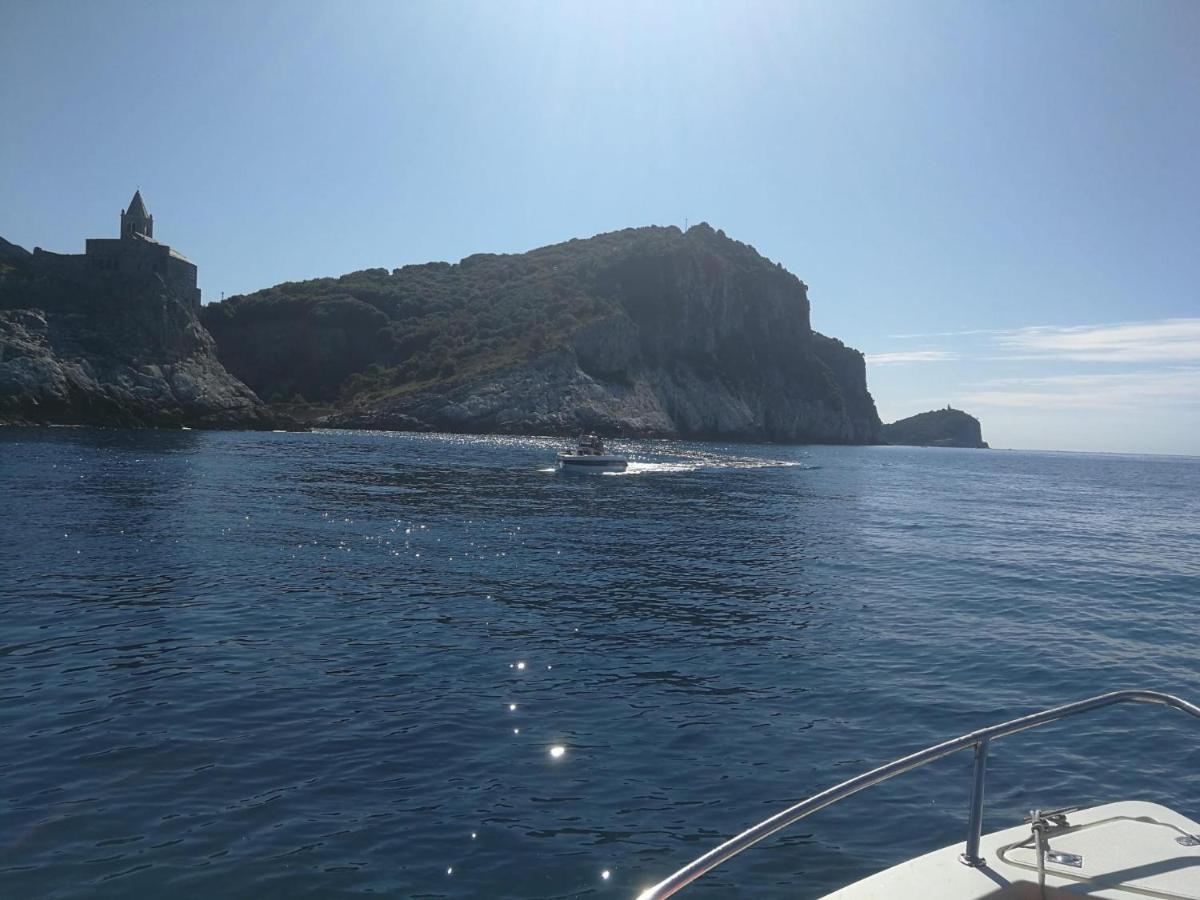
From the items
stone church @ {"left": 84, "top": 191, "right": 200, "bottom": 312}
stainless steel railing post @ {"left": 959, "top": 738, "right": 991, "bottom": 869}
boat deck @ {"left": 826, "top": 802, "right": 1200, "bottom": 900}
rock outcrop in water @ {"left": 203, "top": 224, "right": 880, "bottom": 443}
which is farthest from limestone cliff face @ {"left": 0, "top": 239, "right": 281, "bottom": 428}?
stainless steel railing post @ {"left": 959, "top": 738, "right": 991, "bottom": 869}

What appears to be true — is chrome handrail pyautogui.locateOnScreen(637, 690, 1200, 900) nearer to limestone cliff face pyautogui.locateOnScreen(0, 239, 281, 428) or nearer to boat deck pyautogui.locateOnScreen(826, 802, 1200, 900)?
boat deck pyautogui.locateOnScreen(826, 802, 1200, 900)

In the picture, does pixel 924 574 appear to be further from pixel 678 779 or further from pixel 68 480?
pixel 68 480

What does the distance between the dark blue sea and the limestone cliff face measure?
73.7 m

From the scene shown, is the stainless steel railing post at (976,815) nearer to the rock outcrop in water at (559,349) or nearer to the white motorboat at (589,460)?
the white motorboat at (589,460)

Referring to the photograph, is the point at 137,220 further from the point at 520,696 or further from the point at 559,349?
the point at 520,696

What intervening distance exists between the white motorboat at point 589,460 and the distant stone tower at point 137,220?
9158 centimetres

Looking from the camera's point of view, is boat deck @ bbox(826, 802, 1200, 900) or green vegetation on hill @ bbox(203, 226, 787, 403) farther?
green vegetation on hill @ bbox(203, 226, 787, 403)

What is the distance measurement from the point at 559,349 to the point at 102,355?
69.8 meters

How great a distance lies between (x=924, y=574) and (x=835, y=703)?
1648 cm

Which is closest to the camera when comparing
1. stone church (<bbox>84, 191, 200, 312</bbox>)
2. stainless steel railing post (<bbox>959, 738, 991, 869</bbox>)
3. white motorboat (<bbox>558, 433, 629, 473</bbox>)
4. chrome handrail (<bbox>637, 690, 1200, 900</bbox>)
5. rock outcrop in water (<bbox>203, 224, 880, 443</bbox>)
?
chrome handrail (<bbox>637, 690, 1200, 900</bbox>)

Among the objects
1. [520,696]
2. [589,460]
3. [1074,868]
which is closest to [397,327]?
[589,460]

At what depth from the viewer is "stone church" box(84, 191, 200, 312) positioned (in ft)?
400

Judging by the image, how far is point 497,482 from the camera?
58219 mm

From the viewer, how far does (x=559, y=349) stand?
484 feet
